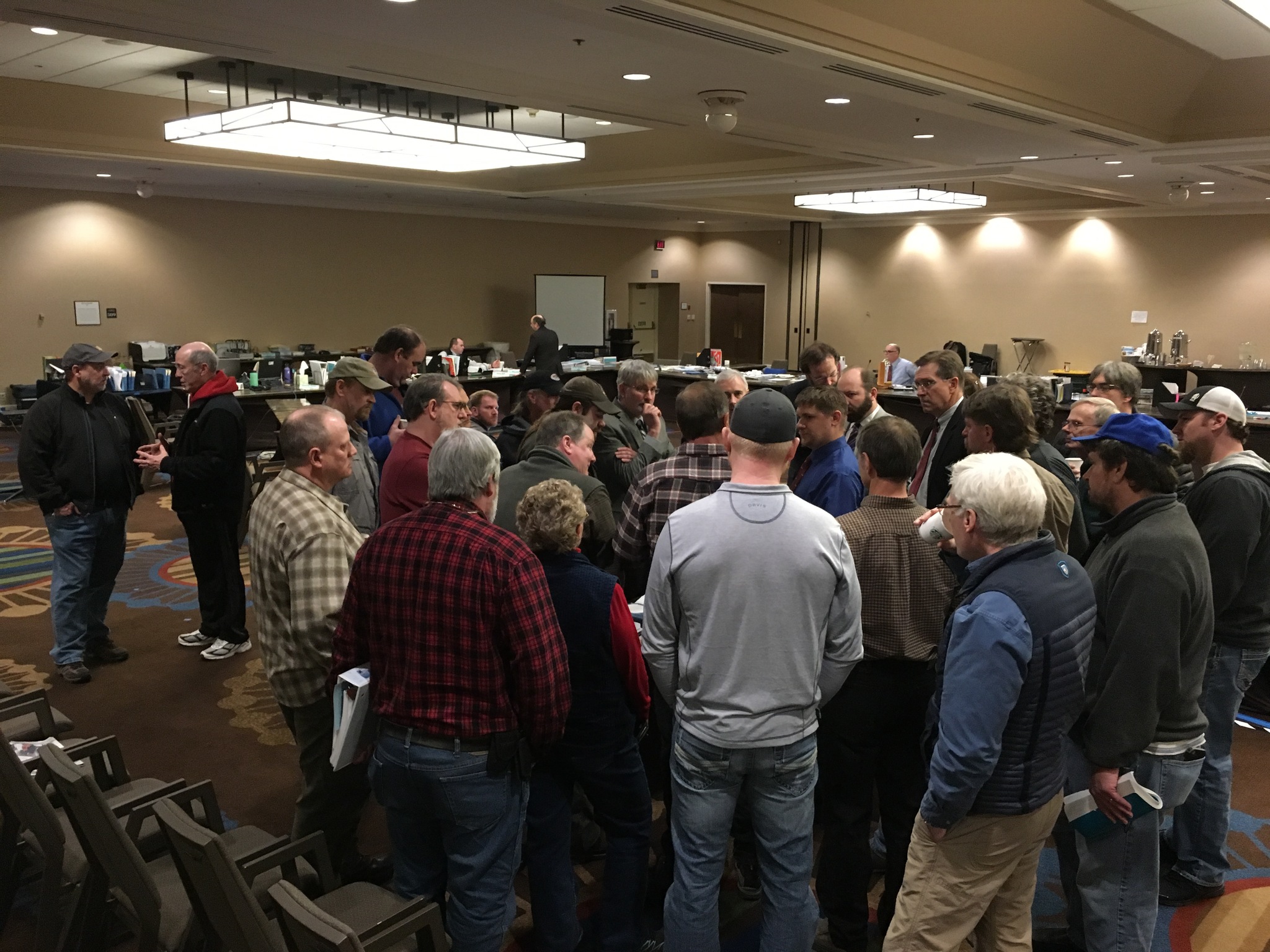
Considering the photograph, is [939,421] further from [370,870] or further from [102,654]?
[102,654]

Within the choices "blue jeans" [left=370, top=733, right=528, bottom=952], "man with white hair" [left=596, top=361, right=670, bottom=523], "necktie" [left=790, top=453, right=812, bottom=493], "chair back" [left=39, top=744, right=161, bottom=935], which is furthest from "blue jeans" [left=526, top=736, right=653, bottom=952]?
"necktie" [left=790, top=453, right=812, bottom=493]

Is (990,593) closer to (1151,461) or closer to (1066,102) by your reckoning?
(1151,461)

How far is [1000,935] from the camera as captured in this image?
2436 mm

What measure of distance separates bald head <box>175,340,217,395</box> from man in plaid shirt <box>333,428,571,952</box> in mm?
2877

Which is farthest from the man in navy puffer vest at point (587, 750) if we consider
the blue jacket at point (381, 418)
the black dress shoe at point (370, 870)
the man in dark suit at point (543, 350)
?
the man in dark suit at point (543, 350)

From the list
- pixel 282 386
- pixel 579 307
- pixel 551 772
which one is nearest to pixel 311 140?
pixel 282 386

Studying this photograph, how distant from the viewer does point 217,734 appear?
433cm

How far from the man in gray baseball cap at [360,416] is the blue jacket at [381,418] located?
29 cm

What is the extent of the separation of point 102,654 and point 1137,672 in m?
5.08

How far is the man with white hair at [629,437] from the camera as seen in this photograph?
14.5 feet

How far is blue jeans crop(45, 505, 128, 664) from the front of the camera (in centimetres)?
484

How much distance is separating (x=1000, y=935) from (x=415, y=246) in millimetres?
15293

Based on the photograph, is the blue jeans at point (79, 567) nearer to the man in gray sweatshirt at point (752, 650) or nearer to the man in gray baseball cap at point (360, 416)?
the man in gray baseball cap at point (360, 416)


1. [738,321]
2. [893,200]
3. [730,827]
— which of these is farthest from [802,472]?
[738,321]
